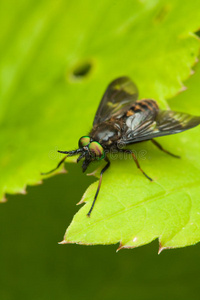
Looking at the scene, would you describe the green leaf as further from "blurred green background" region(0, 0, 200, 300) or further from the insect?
"blurred green background" region(0, 0, 200, 300)

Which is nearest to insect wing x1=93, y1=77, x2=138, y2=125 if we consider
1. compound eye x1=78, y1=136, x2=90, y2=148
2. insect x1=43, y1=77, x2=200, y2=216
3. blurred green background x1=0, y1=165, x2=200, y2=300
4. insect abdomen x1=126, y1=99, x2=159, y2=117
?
insect x1=43, y1=77, x2=200, y2=216

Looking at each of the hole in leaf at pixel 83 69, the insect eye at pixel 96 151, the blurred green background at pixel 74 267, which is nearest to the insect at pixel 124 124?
the insect eye at pixel 96 151

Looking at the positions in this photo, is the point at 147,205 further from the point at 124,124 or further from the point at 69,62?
the point at 69,62

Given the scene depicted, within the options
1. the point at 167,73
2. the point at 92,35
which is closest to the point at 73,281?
the point at 167,73

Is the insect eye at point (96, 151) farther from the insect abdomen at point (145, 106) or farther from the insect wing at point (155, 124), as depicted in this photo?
the insect abdomen at point (145, 106)

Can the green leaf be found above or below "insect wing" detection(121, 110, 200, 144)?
below

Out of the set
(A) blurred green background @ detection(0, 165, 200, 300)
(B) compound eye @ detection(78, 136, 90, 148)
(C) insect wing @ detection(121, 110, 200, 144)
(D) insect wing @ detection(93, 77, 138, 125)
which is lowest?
(A) blurred green background @ detection(0, 165, 200, 300)

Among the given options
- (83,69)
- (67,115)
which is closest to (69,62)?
(83,69)

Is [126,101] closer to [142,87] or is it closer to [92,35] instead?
[142,87]
